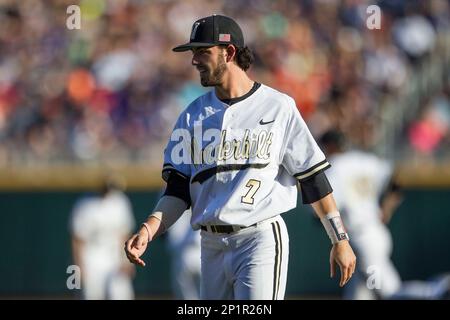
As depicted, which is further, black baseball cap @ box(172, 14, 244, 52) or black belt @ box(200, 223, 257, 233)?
black baseball cap @ box(172, 14, 244, 52)

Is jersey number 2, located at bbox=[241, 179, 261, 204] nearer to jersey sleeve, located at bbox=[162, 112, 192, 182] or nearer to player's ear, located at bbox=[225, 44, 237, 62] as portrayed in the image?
jersey sleeve, located at bbox=[162, 112, 192, 182]

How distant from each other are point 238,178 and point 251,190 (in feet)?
0.33

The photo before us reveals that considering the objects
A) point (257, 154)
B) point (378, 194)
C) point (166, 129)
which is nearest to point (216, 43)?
point (257, 154)

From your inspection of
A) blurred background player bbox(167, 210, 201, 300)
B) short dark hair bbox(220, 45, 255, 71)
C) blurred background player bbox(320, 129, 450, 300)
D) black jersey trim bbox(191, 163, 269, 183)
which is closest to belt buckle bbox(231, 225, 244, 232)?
black jersey trim bbox(191, 163, 269, 183)

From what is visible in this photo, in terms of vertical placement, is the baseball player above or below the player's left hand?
above

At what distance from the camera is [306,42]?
49.8ft

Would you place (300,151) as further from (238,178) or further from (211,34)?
(211,34)

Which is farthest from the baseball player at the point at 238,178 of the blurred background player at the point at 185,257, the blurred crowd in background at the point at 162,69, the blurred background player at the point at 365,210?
the blurred crowd in background at the point at 162,69

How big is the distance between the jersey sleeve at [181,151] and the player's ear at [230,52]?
40 centimetres

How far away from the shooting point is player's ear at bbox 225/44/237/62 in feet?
19.2

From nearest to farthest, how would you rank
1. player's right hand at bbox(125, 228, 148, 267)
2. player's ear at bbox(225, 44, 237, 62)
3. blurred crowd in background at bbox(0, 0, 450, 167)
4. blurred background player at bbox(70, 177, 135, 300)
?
1. player's right hand at bbox(125, 228, 148, 267)
2. player's ear at bbox(225, 44, 237, 62)
3. blurred background player at bbox(70, 177, 135, 300)
4. blurred crowd in background at bbox(0, 0, 450, 167)

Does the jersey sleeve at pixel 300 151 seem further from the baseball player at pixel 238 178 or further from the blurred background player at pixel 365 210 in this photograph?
the blurred background player at pixel 365 210

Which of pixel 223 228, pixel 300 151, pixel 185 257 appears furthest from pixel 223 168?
pixel 185 257

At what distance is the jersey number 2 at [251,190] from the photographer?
5.67 metres
